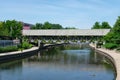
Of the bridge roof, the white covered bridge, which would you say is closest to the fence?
the bridge roof

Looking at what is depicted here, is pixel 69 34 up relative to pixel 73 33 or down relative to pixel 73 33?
down

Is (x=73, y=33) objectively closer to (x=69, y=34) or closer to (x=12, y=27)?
(x=69, y=34)

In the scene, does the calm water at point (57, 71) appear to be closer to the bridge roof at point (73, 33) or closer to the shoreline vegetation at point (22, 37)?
the shoreline vegetation at point (22, 37)

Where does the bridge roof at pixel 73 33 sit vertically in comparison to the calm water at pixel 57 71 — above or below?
above

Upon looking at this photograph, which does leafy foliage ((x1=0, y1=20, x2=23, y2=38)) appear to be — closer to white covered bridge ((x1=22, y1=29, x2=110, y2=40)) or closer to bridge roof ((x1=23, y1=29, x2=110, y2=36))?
white covered bridge ((x1=22, y1=29, x2=110, y2=40))

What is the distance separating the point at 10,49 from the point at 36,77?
132 ft

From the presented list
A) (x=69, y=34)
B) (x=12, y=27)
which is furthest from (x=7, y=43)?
(x=12, y=27)

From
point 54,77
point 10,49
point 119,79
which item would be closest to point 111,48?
point 10,49

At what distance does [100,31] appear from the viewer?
112m

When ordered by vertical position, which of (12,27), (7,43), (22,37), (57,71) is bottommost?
(57,71)

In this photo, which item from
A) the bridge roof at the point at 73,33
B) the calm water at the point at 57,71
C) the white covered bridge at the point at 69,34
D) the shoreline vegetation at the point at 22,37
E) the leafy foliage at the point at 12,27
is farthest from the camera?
the leafy foliage at the point at 12,27

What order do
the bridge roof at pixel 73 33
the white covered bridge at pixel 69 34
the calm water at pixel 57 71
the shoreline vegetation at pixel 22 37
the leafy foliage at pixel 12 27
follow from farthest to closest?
the leafy foliage at pixel 12 27 → the white covered bridge at pixel 69 34 → the bridge roof at pixel 73 33 → the shoreline vegetation at pixel 22 37 → the calm water at pixel 57 71

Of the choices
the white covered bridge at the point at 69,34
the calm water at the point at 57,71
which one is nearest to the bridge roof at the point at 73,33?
the white covered bridge at the point at 69,34

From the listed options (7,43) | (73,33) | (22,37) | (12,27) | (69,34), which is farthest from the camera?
(12,27)
